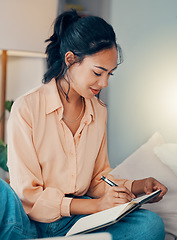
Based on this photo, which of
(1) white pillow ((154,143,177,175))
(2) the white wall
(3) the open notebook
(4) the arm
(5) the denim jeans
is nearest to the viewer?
(3) the open notebook

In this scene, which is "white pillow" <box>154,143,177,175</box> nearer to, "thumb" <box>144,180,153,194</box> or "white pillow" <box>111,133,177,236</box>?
"white pillow" <box>111,133,177,236</box>

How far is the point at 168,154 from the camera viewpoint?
52.3 inches

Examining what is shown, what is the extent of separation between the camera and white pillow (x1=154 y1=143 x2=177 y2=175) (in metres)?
1.29

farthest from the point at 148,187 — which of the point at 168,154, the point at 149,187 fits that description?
the point at 168,154

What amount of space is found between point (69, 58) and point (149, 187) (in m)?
0.47

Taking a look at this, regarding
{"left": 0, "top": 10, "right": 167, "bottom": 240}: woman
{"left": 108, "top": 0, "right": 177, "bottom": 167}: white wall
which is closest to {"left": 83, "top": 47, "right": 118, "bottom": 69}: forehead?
{"left": 0, "top": 10, "right": 167, "bottom": 240}: woman

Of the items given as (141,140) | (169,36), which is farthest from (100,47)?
(141,140)

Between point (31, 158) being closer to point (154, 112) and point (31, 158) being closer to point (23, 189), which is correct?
point (23, 189)

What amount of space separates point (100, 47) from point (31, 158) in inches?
15.4

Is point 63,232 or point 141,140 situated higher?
point 141,140

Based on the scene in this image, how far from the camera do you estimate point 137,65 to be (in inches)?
62.6

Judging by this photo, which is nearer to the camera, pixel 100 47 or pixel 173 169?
pixel 100 47

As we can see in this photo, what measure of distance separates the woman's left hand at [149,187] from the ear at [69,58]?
441 mm

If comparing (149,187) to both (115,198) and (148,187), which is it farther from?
(115,198)
